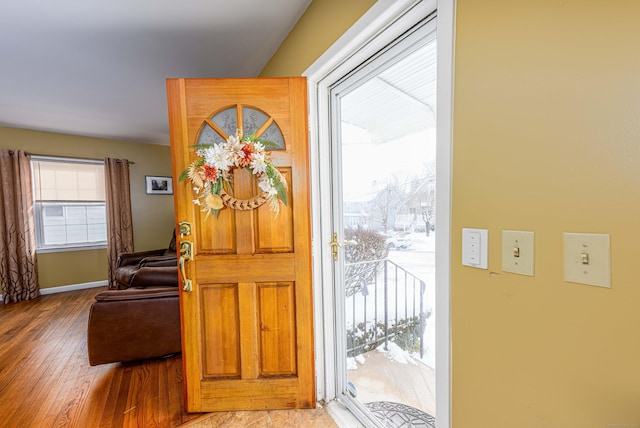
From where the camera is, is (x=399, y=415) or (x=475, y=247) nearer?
(x=475, y=247)

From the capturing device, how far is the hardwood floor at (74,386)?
166cm

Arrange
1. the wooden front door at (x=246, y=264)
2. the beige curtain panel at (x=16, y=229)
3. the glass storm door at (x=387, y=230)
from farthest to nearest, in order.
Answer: the beige curtain panel at (x=16, y=229)
the wooden front door at (x=246, y=264)
the glass storm door at (x=387, y=230)

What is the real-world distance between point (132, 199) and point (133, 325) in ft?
10.8

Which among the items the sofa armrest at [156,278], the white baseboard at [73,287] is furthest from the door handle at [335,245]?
the white baseboard at [73,287]

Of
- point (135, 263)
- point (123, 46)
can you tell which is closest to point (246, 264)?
point (123, 46)

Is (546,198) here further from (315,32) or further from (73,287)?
(73,287)

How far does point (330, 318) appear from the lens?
5.57ft

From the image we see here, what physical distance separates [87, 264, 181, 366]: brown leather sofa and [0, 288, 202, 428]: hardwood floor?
14cm

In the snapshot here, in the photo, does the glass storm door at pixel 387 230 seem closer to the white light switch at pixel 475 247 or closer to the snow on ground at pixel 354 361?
the snow on ground at pixel 354 361

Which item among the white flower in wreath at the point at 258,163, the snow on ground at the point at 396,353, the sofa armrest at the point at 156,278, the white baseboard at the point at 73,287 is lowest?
the white baseboard at the point at 73,287

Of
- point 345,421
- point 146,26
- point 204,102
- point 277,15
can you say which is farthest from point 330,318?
point 146,26

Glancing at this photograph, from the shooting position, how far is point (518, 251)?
0.72 metres

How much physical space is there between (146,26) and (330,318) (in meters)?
2.25

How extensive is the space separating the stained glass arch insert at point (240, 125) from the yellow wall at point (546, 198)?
105 centimetres
